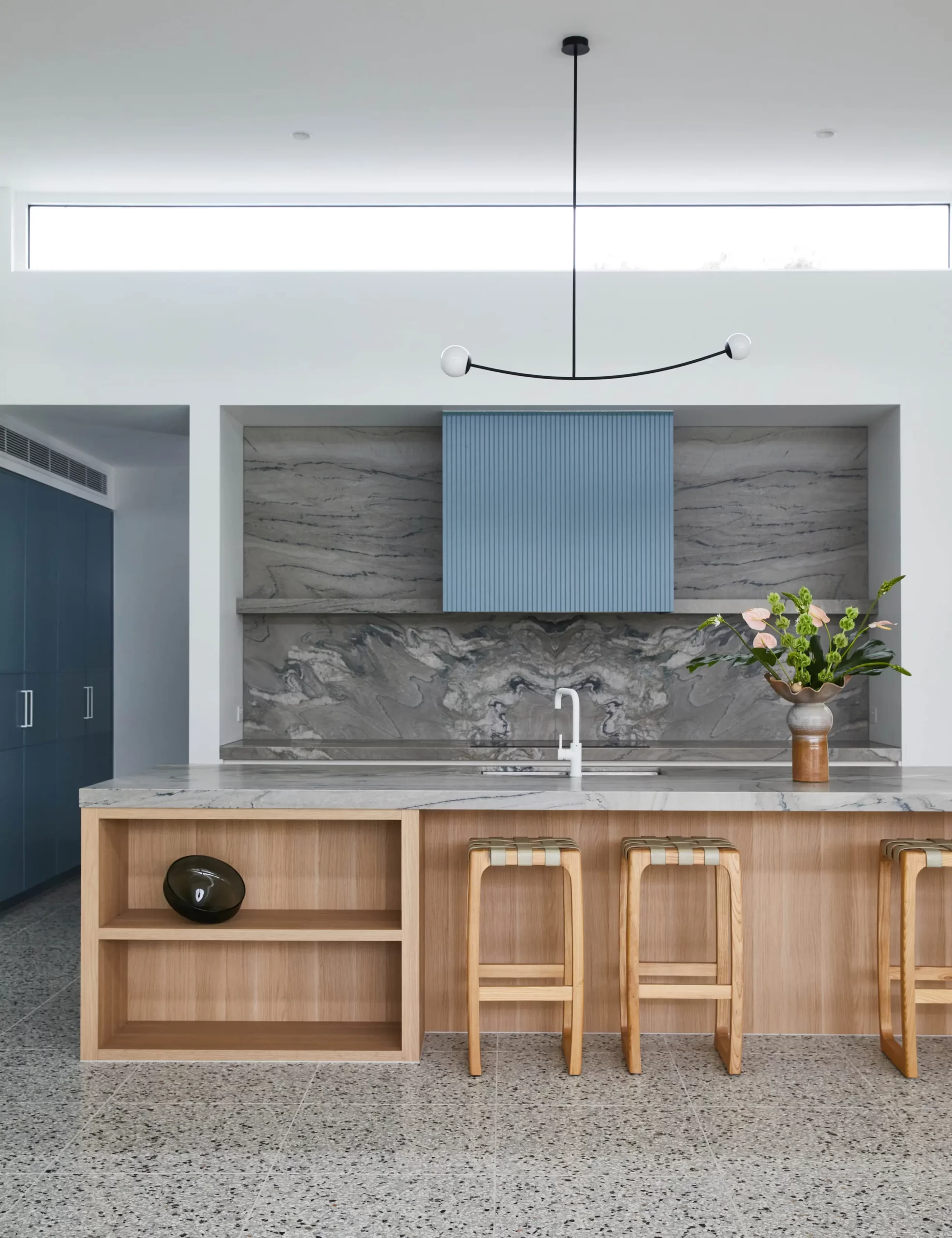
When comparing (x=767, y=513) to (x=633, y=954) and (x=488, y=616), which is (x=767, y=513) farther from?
(x=633, y=954)

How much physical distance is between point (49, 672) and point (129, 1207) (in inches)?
154

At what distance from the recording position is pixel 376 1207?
244 cm

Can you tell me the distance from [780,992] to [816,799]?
0.75 metres

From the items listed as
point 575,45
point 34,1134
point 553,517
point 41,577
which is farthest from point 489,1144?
point 41,577

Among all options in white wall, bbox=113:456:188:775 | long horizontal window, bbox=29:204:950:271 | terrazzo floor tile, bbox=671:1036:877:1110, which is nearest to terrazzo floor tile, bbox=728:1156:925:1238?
terrazzo floor tile, bbox=671:1036:877:1110

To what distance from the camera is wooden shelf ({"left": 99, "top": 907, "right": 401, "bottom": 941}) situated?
3.26 meters

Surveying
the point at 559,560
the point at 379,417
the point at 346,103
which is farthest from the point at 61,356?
the point at 559,560

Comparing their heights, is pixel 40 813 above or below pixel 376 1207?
above

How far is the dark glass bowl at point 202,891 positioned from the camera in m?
3.27

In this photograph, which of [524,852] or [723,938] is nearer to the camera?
[524,852]

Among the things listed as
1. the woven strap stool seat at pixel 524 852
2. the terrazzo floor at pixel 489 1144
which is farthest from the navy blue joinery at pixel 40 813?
the woven strap stool seat at pixel 524 852

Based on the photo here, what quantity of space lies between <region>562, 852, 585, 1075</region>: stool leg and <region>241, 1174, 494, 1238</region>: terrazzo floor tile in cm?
66

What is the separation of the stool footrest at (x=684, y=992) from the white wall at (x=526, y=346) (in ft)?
7.75

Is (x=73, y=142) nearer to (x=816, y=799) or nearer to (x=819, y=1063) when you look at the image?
(x=816, y=799)
